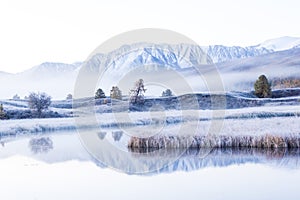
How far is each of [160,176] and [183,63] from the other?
18.8 meters

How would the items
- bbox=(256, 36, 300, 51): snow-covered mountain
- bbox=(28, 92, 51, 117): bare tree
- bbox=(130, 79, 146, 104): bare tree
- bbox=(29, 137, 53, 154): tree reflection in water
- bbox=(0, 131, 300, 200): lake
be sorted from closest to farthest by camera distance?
1. bbox=(0, 131, 300, 200): lake
2. bbox=(29, 137, 53, 154): tree reflection in water
3. bbox=(130, 79, 146, 104): bare tree
4. bbox=(28, 92, 51, 117): bare tree
5. bbox=(256, 36, 300, 51): snow-covered mountain

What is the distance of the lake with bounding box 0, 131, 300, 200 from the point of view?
10.1 metres

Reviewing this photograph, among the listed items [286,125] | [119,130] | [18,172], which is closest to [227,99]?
[119,130]

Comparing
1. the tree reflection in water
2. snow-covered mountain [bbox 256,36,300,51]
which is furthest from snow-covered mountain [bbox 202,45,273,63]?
the tree reflection in water

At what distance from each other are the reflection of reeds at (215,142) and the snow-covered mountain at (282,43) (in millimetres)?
19352

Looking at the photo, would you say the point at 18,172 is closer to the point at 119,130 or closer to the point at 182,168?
the point at 182,168

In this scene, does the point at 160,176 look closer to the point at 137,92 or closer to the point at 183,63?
the point at 137,92

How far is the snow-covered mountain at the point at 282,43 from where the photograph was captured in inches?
1302

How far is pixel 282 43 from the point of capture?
33.8m

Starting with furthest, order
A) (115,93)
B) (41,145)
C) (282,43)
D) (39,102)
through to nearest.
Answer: (282,43), (39,102), (115,93), (41,145)

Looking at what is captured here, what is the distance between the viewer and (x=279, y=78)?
28.9m

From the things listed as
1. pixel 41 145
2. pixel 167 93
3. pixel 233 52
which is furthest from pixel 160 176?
pixel 233 52

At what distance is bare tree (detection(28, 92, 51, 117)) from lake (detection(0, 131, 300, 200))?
9570mm

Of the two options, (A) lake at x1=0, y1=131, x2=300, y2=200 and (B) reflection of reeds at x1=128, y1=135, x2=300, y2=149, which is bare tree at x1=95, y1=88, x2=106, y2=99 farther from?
(B) reflection of reeds at x1=128, y1=135, x2=300, y2=149
